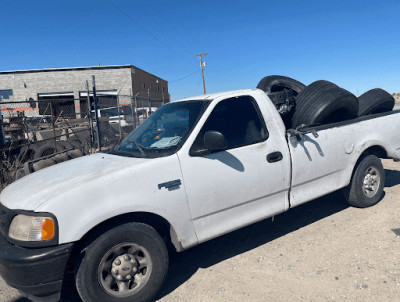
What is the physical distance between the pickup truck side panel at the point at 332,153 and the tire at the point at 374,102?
0.28 m

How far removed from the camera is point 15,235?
2490mm

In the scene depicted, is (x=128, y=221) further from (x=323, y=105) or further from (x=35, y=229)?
(x=323, y=105)

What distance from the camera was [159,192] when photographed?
2.79 metres

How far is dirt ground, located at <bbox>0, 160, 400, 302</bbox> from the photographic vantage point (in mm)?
2852

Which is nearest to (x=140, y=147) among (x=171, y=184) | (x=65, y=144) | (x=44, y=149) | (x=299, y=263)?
(x=171, y=184)

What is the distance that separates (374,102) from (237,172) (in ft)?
9.72

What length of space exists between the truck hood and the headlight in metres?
0.10

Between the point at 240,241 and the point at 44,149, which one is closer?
the point at 240,241

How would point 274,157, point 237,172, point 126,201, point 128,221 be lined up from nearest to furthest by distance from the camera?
point 126,201 → point 128,221 → point 237,172 → point 274,157

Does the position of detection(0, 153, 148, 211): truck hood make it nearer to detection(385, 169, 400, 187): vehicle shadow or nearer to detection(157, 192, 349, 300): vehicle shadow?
A: detection(157, 192, 349, 300): vehicle shadow

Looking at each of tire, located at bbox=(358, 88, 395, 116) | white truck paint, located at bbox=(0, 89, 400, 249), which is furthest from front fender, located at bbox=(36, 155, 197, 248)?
tire, located at bbox=(358, 88, 395, 116)

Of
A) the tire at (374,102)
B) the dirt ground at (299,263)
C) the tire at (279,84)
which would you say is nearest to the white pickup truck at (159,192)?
the dirt ground at (299,263)

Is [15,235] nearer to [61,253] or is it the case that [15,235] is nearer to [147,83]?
Result: [61,253]

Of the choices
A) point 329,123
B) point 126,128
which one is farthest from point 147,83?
point 329,123
